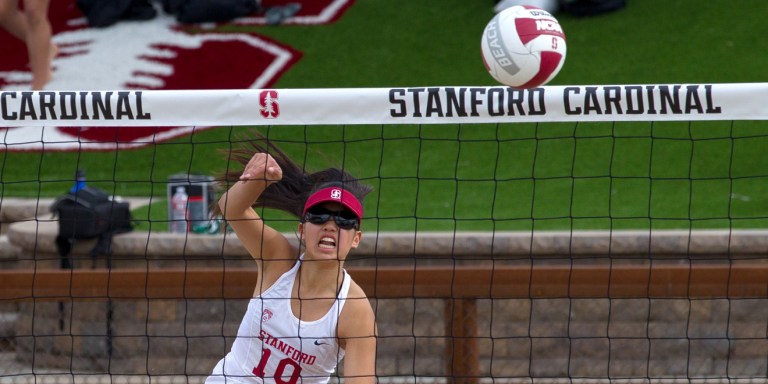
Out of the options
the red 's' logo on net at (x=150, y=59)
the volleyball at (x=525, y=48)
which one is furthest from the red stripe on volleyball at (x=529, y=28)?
the red 's' logo on net at (x=150, y=59)

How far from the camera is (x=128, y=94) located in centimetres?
431

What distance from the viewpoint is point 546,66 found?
4.11 m

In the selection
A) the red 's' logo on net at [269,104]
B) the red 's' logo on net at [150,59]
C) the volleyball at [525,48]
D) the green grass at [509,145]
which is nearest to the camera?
the volleyball at [525,48]

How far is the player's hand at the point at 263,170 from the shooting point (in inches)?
157

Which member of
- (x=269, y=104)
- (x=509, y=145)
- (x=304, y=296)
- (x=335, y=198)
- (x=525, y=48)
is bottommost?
(x=509, y=145)

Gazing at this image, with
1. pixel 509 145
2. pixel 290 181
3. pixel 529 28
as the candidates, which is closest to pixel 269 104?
pixel 290 181

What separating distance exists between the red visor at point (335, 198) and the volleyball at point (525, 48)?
0.72 metres

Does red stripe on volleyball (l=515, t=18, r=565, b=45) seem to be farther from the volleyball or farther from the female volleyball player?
the female volleyball player

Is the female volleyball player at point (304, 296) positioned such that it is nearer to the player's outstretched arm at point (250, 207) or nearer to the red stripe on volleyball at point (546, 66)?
the player's outstretched arm at point (250, 207)

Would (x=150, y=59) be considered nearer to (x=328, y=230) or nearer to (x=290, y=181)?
(x=290, y=181)

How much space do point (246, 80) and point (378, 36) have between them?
1.44m

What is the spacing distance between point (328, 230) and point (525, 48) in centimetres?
97

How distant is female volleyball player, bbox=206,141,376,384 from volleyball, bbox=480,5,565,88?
28.8 inches

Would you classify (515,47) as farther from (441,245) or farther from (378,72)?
(378,72)
